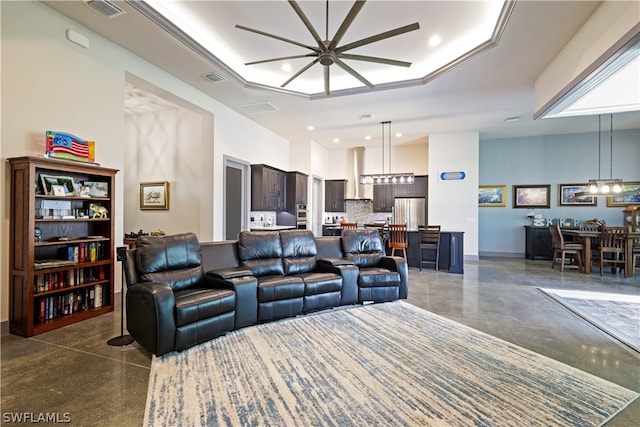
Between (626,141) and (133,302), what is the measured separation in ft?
38.2

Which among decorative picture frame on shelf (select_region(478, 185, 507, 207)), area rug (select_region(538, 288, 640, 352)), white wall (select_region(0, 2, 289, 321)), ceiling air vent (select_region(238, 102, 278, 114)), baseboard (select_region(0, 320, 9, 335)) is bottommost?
area rug (select_region(538, 288, 640, 352))

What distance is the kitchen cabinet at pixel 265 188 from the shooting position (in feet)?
22.8

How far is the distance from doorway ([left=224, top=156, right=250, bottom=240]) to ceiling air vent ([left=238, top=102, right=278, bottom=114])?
43.8 inches

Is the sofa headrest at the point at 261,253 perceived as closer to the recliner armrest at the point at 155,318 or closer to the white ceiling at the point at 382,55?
the recliner armrest at the point at 155,318

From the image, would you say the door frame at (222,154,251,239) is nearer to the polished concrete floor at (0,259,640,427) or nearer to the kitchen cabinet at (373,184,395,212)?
the polished concrete floor at (0,259,640,427)

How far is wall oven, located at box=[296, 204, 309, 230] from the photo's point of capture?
8109 millimetres

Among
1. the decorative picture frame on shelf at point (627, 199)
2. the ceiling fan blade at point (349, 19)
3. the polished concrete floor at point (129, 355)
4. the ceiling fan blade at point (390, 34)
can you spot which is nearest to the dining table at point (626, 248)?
the polished concrete floor at point (129, 355)

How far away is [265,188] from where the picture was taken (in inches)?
279

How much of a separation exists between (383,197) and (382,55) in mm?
5407

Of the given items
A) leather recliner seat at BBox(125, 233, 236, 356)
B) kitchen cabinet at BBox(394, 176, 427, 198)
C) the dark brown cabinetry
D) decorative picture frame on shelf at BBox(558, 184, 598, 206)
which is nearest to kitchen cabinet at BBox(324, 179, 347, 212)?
kitchen cabinet at BBox(394, 176, 427, 198)

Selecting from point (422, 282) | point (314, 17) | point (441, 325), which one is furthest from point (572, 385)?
point (314, 17)

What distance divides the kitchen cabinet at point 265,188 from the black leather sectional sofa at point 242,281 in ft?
9.11

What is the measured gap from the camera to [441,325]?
3381 millimetres

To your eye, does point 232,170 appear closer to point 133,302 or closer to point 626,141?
point 133,302
